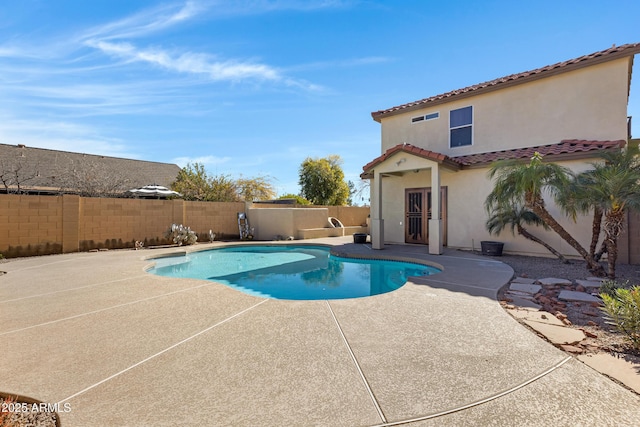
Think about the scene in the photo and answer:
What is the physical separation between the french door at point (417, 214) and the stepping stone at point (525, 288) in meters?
7.16

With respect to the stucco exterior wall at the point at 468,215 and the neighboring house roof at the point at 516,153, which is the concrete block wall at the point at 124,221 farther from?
the stucco exterior wall at the point at 468,215

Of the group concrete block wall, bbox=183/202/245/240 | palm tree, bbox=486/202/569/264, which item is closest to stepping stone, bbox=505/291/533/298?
palm tree, bbox=486/202/569/264

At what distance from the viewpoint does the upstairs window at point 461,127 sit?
13266 millimetres

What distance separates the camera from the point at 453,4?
1061cm

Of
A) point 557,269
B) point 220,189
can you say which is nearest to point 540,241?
point 557,269

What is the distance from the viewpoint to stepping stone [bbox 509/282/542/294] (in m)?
6.17

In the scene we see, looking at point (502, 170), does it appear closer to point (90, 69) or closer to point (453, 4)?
point (453, 4)

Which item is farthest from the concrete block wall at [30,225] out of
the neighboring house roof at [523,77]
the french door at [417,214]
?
the neighboring house roof at [523,77]

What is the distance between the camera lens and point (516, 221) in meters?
10.5

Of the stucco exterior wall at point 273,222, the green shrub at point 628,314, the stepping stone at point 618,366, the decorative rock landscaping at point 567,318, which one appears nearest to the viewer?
the stepping stone at point 618,366

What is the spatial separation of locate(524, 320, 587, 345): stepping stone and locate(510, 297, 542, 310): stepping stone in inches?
36.1

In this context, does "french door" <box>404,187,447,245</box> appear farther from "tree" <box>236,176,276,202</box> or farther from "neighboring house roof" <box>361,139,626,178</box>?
"tree" <box>236,176,276,202</box>

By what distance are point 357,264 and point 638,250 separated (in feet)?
28.6

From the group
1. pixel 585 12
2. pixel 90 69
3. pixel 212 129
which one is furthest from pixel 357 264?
pixel 212 129
